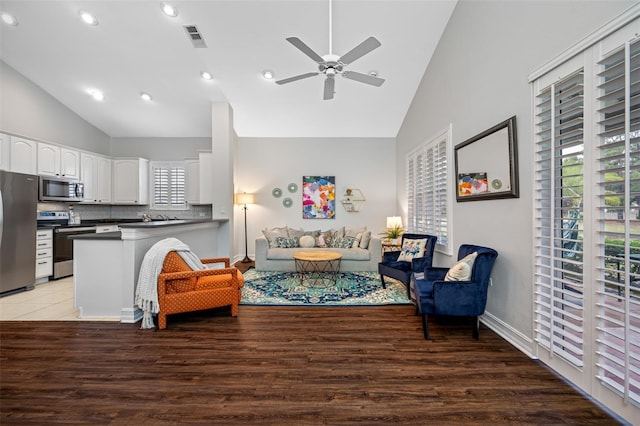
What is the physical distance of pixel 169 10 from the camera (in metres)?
3.66

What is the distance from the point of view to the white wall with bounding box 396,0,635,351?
212 centimetres

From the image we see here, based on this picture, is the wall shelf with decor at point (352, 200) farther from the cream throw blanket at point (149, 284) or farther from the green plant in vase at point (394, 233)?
the cream throw blanket at point (149, 284)

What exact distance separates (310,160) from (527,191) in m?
4.98

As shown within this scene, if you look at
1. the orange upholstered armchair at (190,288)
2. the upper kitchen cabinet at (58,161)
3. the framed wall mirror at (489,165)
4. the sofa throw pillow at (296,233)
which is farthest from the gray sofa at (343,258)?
the upper kitchen cabinet at (58,161)

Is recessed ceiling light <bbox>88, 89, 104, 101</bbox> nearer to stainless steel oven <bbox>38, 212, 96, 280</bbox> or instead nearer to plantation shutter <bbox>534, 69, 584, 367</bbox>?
stainless steel oven <bbox>38, 212, 96, 280</bbox>

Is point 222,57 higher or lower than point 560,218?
higher

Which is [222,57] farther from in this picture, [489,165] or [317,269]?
[489,165]

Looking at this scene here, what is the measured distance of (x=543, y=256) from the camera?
7.17 feet

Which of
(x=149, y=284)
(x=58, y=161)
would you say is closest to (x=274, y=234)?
(x=149, y=284)

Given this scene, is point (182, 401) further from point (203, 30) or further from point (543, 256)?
point (203, 30)

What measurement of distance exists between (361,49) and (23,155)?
5867mm

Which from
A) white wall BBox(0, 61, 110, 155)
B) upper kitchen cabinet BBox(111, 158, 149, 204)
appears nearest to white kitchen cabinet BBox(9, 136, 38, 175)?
white wall BBox(0, 61, 110, 155)

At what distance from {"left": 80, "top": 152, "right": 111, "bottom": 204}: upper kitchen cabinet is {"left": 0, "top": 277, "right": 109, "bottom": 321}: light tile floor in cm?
222

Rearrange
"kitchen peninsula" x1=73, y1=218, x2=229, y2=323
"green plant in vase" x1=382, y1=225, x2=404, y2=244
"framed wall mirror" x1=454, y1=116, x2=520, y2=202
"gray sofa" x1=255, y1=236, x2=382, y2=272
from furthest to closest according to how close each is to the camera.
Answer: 1. "green plant in vase" x1=382, y1=225, x2=404, y2=244
2. "gray sofa" x1=255, y1=236, x2=382, y2=272
3. "kitchen peninsula" x1=73, y1=218, x2=229, y2=323
4. "framed wall mirror" x1=454, y1=116, x2=520, y2=202
